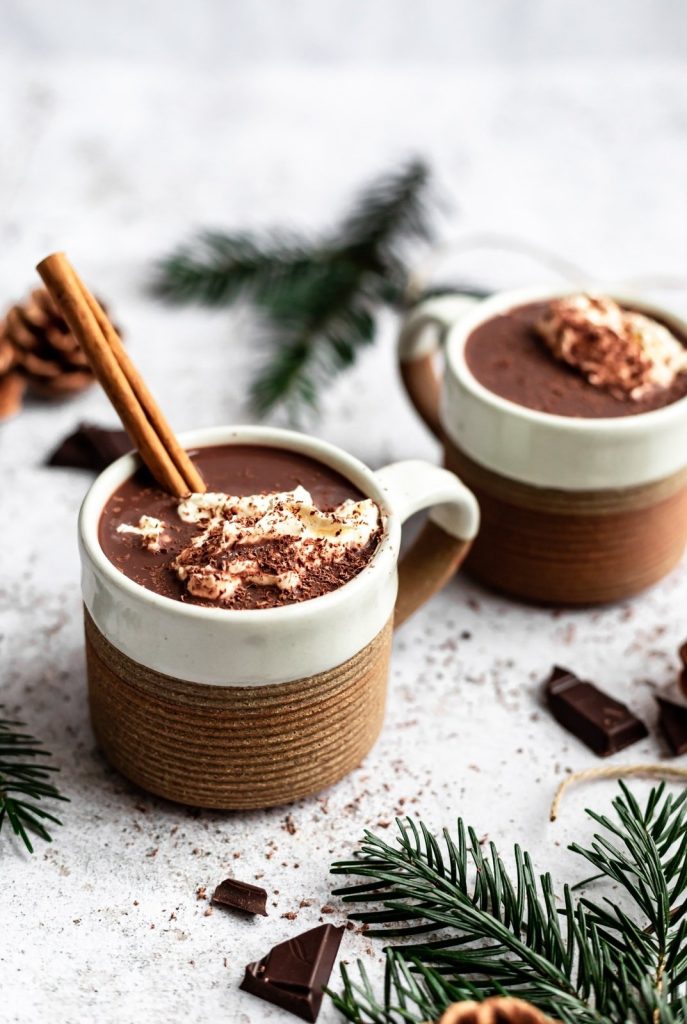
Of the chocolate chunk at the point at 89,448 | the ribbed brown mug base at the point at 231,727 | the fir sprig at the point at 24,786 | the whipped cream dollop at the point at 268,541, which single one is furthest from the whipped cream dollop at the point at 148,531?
the chocolate chunk at the point at 89,448

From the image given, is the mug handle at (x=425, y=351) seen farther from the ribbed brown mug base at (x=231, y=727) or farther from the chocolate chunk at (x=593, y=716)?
the ribbed brown mug base at (x=231, y=727)

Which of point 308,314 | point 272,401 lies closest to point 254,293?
point 308,314

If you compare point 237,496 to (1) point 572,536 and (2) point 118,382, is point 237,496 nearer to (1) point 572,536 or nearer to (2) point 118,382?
(2) point 118,382

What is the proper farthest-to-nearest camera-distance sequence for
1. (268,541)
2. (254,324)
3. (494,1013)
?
(254,324) < (268,541) < (494,1013)

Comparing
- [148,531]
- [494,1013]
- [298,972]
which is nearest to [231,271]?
[148,531]

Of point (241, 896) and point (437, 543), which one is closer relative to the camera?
point (241, 896)

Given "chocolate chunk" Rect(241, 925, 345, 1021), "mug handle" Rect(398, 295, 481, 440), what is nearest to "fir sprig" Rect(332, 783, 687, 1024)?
"chocolate chunk" Rect(241, 925, 345, 1021)
